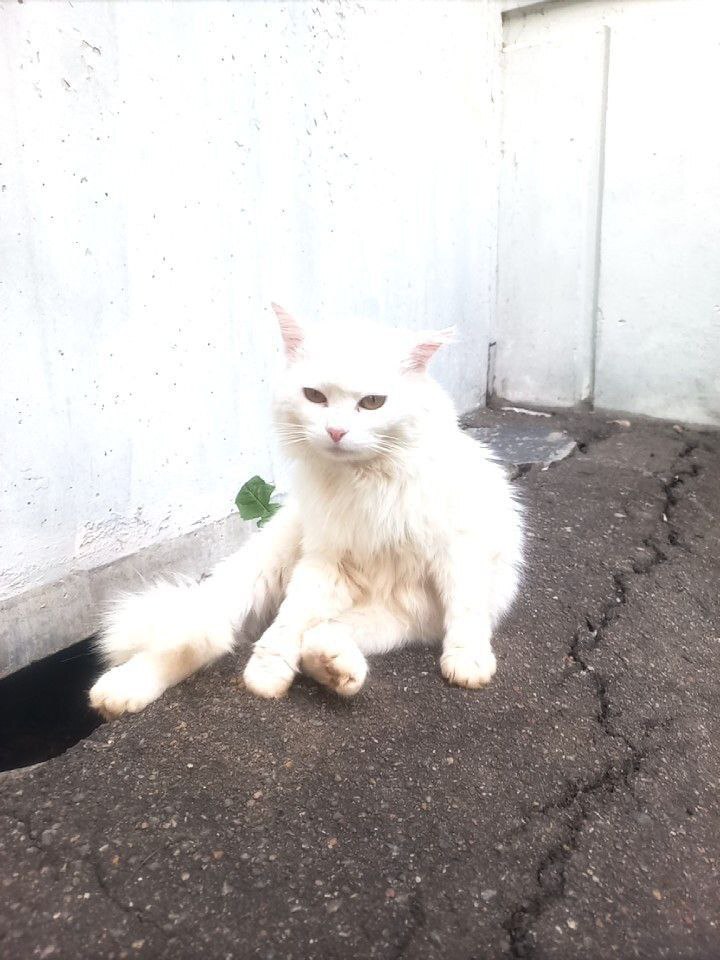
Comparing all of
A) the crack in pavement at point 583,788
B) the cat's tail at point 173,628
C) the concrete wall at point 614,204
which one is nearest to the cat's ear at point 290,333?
the cat's tail at point 173,628

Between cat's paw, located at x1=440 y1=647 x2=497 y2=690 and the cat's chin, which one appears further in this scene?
cat's paw, located at x1=440 y1=647 x2=497 y2=690

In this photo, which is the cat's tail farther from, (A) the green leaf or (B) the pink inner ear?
(B) the pink inner ear

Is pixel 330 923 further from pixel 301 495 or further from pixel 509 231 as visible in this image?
pixel 509 231

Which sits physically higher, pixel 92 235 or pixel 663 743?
pixel 92 235

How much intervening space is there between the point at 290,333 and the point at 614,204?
3329 mm

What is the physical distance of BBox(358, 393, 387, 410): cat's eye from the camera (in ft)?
6.21

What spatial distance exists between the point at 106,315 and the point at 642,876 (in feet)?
7.37

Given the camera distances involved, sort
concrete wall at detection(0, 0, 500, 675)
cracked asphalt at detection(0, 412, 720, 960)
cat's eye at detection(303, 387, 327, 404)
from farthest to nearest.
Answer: concrete wall at detection(0, 0, 500, 675) < cat's eye at detection(303, 387, 327, 404) < cracked asphalt at detection(0, 412, 720, 960)

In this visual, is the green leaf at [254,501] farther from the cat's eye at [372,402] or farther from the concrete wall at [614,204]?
the concrete wall at [614,204]

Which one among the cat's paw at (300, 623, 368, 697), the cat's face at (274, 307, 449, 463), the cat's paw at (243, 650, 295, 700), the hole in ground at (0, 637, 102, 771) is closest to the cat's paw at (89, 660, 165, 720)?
the cat's paw at (243, 650, 295, 700)

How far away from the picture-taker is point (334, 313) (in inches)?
139

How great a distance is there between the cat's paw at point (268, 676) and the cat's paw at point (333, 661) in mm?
83

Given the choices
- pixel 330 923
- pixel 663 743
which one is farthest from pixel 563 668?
pixel 330 923

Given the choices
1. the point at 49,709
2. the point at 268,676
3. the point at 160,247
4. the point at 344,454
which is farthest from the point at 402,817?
the point at 160,247
